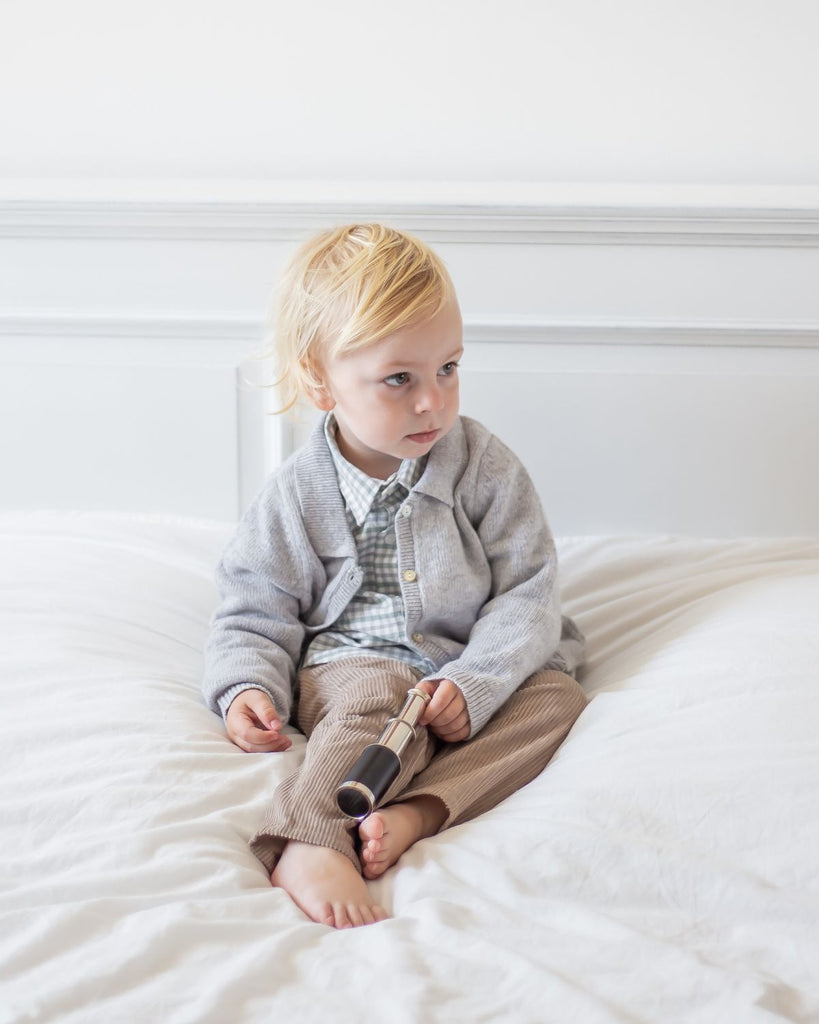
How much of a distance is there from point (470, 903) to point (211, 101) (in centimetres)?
123

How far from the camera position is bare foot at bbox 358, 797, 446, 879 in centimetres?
83

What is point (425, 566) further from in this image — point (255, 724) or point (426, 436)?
point (255, 724)

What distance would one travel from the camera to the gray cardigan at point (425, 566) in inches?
43.4

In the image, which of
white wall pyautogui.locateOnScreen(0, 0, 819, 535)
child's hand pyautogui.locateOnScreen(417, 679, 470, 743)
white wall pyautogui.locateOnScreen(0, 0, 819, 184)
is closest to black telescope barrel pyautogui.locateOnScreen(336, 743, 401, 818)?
child's hand pyautogui.locateOnScreen(417, 679, 470, 743)

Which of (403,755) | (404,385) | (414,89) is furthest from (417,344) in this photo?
(414,89)

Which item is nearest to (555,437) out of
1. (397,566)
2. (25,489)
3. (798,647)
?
(397,566)

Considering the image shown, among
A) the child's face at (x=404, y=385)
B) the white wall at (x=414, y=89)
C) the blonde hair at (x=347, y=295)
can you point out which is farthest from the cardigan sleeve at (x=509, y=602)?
the white wall at (x=414, y=89)

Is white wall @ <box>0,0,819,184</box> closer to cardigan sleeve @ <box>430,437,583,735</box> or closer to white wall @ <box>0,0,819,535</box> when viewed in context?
white wall @ <box>0,0,819,535</box>

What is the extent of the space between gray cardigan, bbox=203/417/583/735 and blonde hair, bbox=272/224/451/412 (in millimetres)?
114

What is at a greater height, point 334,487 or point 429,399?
point 429,399

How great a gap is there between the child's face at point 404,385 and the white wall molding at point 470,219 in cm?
43

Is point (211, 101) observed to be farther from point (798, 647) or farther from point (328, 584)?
point (798, 647)

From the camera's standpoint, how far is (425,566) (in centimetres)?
112

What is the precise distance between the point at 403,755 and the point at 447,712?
77mm
